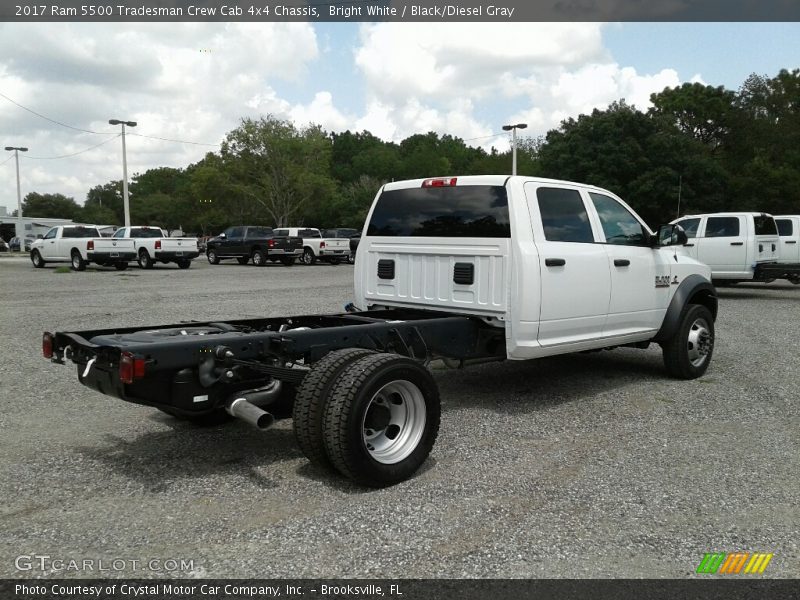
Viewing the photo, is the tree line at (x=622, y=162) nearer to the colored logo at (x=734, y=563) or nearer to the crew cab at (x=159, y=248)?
the crew cab at (x=159, y=248)

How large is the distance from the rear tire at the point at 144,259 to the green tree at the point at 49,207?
102m

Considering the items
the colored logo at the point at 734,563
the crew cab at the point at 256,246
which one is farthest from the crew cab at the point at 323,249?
the colored logo at the point at 734,563

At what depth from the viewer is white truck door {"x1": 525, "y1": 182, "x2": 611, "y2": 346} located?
5.75m

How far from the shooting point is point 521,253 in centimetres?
554

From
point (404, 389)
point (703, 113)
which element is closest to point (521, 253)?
point (404, 389)

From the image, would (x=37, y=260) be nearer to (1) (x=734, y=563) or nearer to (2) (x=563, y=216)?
(2) (x=563, y=216)

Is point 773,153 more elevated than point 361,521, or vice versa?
point 773,153

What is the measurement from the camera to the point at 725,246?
1557 centimetres

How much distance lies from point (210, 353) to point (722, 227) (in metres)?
14.6

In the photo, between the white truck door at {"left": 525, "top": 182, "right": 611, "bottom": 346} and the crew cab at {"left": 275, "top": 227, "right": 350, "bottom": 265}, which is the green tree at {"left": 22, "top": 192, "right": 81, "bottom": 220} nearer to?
the crew cab at {"left": 275, "top": 227, "right": 350, "bottom": 265}

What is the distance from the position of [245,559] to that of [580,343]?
380cm

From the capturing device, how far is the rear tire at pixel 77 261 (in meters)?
26.8

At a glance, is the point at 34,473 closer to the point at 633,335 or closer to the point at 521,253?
the point at 521,253

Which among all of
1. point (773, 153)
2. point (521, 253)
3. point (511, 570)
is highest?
point (773, 153)
